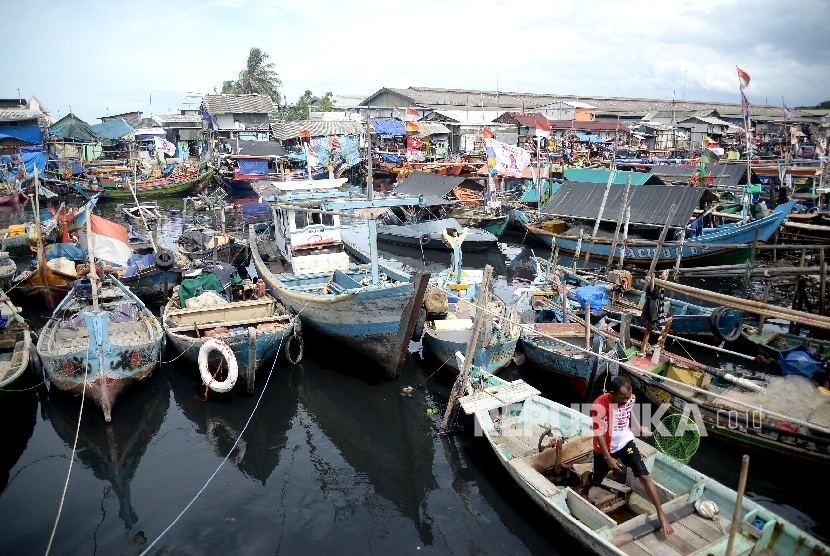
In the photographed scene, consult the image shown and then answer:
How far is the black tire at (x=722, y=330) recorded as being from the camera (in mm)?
12367

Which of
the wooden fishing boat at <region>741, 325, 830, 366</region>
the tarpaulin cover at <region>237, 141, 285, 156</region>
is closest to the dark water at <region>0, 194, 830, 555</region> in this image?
the wooden fishing boat at <region>741, 325, 830, 366</region>

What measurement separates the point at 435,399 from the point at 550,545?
442 cm

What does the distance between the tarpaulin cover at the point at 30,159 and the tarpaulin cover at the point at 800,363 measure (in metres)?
43.5

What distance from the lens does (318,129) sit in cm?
4794

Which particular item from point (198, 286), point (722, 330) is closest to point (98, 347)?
point (198, 286)

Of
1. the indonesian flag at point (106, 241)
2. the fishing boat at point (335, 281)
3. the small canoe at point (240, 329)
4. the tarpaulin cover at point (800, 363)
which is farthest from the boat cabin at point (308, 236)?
the tarpaulin cover at point (800, 363)

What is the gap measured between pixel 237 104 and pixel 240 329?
43.9 metres

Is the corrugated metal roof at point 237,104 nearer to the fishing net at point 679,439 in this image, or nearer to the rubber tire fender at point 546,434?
the rubber tire fender at point 546,434

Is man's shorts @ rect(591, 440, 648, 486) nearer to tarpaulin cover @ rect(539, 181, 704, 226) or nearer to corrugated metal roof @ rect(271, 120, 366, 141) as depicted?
tarpaulin cover @ rect(539, 181, 704, 226)

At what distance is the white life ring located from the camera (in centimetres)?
1092

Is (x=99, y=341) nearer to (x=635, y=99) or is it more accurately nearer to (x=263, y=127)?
(x=263, y=127)

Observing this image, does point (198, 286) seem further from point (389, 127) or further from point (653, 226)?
point (389, 127)

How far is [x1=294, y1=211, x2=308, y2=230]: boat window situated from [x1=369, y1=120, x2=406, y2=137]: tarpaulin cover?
111 ft

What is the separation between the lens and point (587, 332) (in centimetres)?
1086
